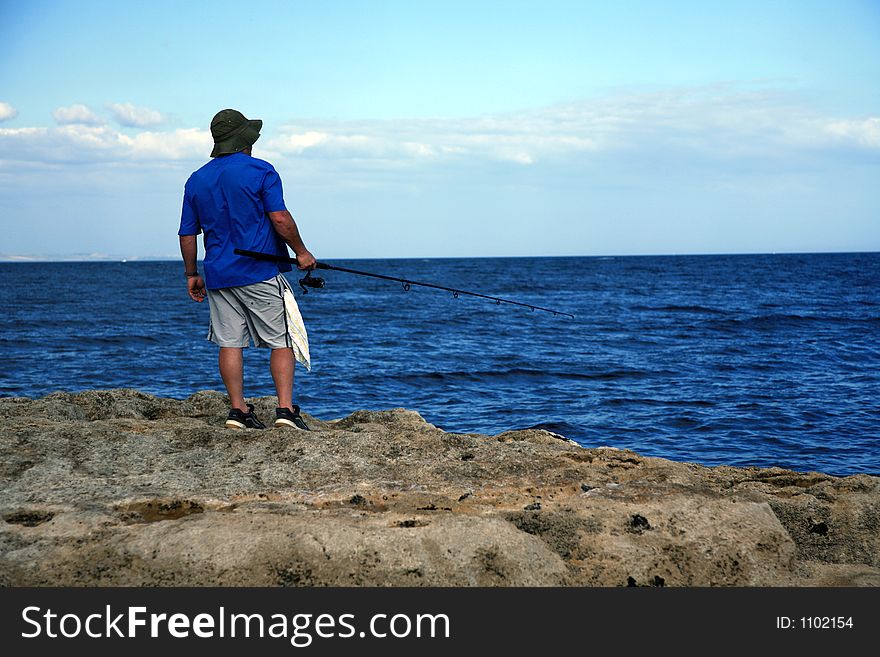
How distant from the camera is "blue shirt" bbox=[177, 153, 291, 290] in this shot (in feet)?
16.4

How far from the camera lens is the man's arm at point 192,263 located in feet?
17.1

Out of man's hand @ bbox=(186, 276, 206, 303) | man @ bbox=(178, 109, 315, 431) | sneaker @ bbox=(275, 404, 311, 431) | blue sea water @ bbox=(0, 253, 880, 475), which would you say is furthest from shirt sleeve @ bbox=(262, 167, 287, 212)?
blue sea water @ bbox=(0, 253, 880, 475)

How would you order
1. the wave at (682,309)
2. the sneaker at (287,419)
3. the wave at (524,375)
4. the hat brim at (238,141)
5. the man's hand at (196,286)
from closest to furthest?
the hat brim at (238,141), the sneaker at (287,419), the man's hand at (196,286), the wave at (524,375), the wave at (682,309)

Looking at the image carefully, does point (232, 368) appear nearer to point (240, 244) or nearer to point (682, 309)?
point (240, 244)

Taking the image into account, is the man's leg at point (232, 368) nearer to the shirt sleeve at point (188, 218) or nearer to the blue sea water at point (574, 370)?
the shirt sleeve at point (188, 218)

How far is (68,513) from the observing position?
3715 mm

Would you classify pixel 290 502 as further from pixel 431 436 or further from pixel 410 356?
pixel 410 356

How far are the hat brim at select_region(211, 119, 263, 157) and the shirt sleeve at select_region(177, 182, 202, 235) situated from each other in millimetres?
328

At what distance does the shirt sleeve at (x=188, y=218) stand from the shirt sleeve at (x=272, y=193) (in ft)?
1.49

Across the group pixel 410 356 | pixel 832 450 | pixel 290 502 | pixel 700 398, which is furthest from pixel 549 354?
pixel 290 502

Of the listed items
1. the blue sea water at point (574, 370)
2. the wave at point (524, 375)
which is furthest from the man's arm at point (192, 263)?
the wave at point (524, 375)

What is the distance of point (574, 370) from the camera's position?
1462cm

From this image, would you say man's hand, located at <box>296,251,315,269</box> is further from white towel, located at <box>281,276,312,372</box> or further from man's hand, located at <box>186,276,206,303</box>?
man's hand, located at <box>186,276,206,303</box>
